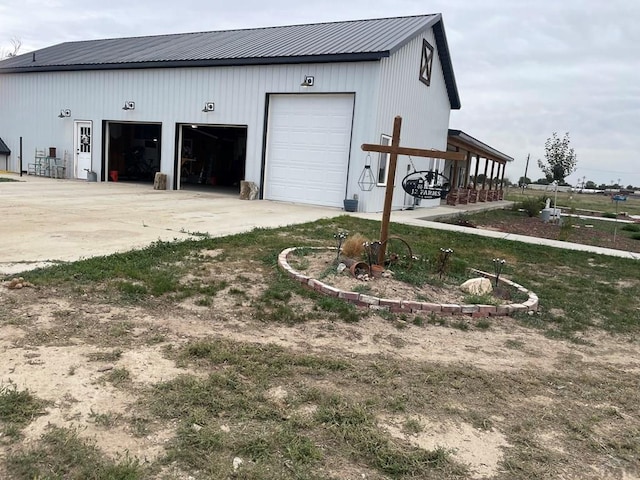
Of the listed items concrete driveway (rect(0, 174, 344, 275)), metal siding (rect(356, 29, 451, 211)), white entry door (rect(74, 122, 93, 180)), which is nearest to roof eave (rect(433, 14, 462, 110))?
metal siding (rect(356, 29, 451, 211))

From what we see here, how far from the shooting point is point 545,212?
1541 centimetres

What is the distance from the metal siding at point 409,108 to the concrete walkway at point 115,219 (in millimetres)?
1843

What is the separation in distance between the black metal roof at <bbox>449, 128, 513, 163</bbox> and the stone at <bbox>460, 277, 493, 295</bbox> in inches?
574

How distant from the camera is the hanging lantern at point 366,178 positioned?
12.4 m

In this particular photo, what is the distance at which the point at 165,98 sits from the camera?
1554 centimetres

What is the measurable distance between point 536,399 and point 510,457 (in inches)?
31.0

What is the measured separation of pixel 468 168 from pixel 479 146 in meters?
2.66

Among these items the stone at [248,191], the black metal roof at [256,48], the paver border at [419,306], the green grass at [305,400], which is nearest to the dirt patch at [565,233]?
the black metal roof at [256,48]

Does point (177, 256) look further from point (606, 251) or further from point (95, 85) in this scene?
point (95, 85)

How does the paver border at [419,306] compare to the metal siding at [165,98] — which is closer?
the paver border at [419,306]

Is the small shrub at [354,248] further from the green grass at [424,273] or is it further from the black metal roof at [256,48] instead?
the black metal roof at [256,48]

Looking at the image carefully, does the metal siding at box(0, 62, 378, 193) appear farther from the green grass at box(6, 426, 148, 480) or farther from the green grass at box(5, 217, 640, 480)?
the green grass at box(6, 426, 148, 480)

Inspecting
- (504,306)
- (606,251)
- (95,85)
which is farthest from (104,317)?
(95,85)

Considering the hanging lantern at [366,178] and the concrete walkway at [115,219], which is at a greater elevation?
the hanging lantern at [366,178]
